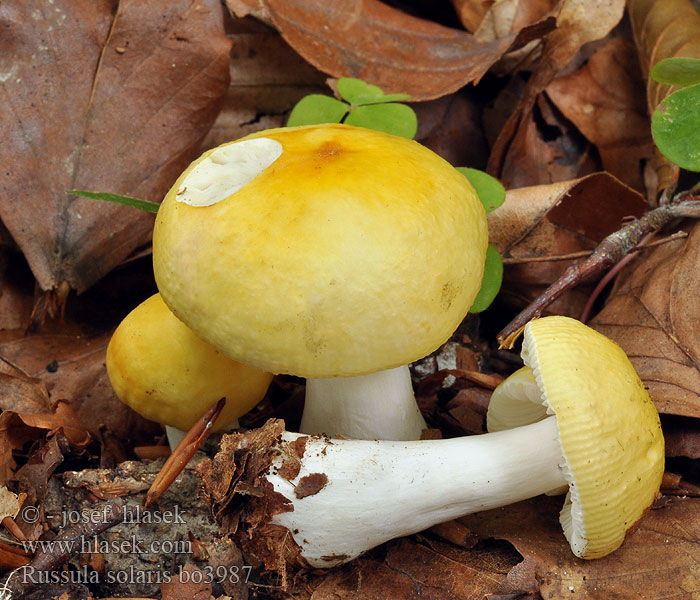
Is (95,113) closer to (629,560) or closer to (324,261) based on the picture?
(324,261)

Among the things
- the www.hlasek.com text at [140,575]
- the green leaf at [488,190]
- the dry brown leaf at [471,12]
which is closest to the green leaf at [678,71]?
the green leaf at [488,190]

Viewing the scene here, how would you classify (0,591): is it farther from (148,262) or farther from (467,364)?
(467,364)

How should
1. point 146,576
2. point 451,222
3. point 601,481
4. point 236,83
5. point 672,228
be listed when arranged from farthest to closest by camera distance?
point 236,83 → point 672,228 → point 146,576 → point 451,222 → point 601,481

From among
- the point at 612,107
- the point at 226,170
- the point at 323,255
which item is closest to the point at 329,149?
the point at 226,170

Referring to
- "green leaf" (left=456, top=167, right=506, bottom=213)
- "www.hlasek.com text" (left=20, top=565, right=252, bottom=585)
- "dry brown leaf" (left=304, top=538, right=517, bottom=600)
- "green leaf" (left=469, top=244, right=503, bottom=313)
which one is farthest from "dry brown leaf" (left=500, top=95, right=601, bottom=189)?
"www.hlasek.com text" (left=20, top=565, right=252, bottom=585)

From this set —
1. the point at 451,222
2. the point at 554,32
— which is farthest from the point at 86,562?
the point at 554,32

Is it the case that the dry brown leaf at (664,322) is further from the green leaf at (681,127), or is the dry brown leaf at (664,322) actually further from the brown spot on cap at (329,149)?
the brown spot on cap at (329,149)
